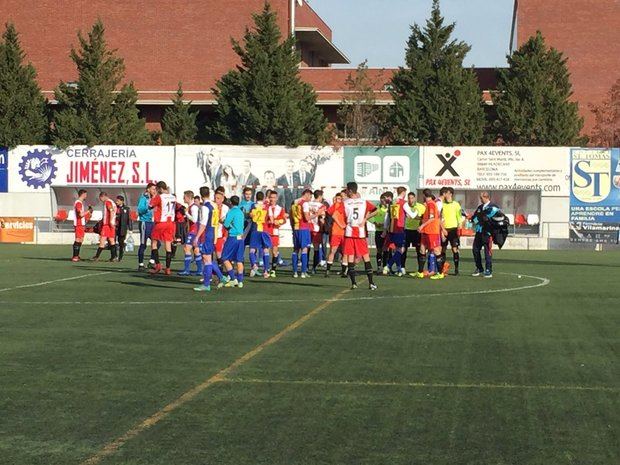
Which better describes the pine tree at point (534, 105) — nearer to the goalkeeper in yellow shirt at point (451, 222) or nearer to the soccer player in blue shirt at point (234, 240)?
the goalkeeper in yellow shirt at point (451, 222)

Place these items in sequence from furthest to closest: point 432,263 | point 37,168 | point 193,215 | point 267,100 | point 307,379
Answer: point 267,100, point 37,168, point 432,263, point 193,215, point 307,379

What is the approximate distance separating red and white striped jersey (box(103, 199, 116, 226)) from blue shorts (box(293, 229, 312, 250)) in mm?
7142

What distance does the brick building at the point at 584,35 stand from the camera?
69.8 meters

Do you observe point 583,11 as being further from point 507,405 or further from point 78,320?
point 507,405

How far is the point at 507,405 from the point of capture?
8.92m

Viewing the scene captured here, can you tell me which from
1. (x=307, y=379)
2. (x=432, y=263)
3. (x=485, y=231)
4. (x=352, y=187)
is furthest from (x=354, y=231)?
(x=307, y=379)

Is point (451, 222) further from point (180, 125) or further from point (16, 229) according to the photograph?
point (180, 125)

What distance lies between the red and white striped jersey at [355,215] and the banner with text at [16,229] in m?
26.8

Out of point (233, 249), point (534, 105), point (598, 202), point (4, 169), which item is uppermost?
point (534, 105)

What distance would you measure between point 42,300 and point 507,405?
10.7m

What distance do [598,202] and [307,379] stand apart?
35.8 meters

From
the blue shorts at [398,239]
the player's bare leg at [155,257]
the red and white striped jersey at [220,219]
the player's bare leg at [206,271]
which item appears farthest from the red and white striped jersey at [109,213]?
the player's bare leg at [206,271]

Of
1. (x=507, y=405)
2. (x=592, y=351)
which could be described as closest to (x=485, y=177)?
(x=592, y=351)

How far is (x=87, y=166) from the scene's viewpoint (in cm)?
4691
